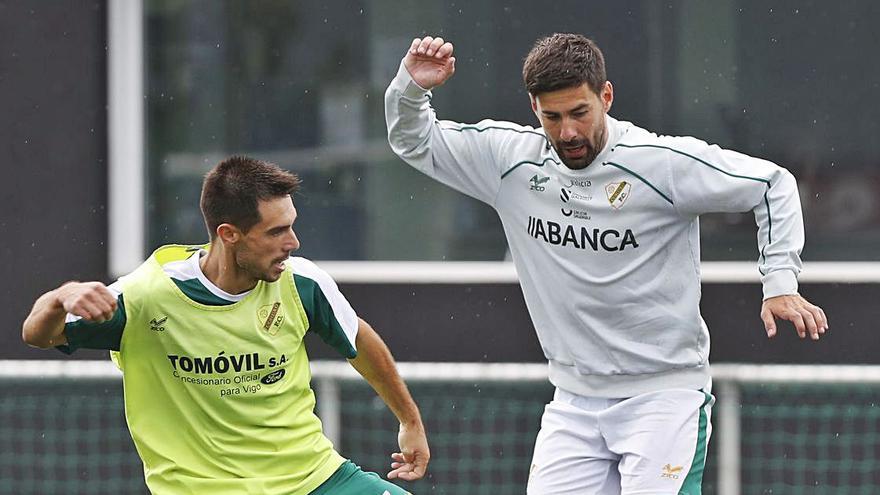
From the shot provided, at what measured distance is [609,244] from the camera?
531 cm

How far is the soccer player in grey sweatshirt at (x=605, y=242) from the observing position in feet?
17.0

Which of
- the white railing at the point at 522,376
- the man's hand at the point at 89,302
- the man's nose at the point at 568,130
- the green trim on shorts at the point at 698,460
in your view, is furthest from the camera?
the white railing at the point at 522,376

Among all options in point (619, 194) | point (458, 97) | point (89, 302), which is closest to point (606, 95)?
point (619, 194)

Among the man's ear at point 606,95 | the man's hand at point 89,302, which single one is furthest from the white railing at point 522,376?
the man's hand at point 89,302

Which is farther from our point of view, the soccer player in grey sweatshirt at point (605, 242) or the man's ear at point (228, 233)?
the soccer player in grey sweatshirt at point (605, 242)

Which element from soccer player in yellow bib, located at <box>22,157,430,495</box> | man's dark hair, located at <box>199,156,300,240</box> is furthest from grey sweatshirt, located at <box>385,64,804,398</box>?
soccer player in yellow bib, located at <box>22,157,430,495</box>

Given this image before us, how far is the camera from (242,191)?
5.01 m

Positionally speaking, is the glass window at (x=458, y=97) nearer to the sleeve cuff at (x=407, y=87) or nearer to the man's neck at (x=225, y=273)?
the sleeve cuff at (x=407, y=87)

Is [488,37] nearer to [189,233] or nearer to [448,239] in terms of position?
[448,239]

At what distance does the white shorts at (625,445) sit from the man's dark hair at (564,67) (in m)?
1.07

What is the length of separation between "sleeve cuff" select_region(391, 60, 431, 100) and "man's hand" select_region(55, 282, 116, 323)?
1.46 m

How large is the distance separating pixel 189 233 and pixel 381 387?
12.2 ft

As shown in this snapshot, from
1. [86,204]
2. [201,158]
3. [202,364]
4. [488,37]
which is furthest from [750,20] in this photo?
[202,364]

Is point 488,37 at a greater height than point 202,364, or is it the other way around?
point 488,37
